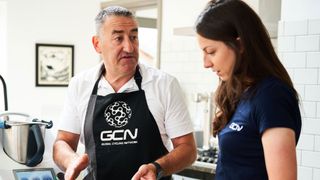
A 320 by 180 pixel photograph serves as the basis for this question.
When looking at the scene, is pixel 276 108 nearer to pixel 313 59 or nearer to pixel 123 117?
pixel 123 117

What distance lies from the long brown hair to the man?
566 millimetres

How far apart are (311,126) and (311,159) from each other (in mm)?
199

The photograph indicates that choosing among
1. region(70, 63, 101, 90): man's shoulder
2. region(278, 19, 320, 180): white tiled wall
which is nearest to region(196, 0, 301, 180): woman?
region(70, 63, 101, 90): man's shoulder

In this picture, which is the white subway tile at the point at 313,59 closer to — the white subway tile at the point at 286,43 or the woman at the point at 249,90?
the white subway tile at the point at 286,43

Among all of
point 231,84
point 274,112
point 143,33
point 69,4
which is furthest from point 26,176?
point 143,33

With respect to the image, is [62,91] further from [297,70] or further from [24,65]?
[297,70]

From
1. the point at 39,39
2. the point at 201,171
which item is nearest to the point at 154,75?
the point at 201,171

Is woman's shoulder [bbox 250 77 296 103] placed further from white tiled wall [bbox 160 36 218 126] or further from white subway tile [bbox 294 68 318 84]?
Result: white tiled wall [bbox 160 36 218 126]

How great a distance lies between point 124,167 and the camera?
188cm

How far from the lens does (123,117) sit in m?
1.91

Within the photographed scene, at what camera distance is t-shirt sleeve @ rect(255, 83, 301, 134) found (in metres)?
1.24

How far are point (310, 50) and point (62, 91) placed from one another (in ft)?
10.6

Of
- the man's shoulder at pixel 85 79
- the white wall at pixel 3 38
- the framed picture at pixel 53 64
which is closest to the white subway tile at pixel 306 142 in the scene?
the man's shoulder at pixel 85 79

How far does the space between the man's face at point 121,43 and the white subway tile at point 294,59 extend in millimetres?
1385
